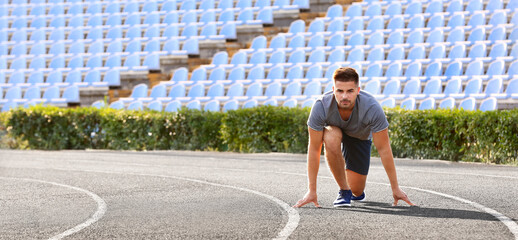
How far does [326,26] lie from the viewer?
86.3 feet

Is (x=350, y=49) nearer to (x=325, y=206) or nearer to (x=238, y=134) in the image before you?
(x=238, y=134)

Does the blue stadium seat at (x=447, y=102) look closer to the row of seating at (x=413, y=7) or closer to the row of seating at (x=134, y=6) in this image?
the row of seating at (x=413, y=7)

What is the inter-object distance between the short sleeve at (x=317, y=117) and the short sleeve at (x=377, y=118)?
0.47 m

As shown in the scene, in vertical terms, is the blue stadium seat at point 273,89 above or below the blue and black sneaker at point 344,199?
above

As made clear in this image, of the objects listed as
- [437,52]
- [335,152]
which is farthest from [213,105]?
[335,152]

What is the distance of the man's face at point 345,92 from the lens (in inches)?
249

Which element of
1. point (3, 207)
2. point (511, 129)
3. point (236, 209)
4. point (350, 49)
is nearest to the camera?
point (236, 209)

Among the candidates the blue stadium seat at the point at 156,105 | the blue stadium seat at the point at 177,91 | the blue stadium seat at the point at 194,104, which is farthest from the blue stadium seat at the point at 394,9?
the blue stadium seat at the point at 156,105

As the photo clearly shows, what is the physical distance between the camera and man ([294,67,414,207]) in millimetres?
6387

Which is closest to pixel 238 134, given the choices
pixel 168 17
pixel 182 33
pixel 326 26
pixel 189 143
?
pixel 189 143

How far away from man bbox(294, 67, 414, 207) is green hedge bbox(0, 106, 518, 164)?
7.00 m

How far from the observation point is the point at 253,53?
25.5m

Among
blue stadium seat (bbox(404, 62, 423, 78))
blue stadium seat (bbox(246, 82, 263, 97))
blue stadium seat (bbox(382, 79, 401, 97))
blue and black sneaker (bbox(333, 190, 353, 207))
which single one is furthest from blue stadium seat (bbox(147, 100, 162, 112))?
blue and black sneaker (bbox(333, 190, 353, 207))

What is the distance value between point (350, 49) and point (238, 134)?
7.62 metres
